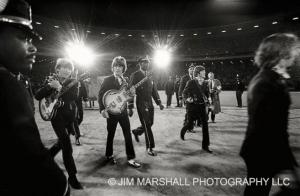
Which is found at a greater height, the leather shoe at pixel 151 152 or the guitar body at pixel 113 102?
the guitar body at pixel 113 102

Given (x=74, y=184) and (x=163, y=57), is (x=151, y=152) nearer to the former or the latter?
(x=74, y=184)

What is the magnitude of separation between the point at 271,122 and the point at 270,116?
→ 6 cm

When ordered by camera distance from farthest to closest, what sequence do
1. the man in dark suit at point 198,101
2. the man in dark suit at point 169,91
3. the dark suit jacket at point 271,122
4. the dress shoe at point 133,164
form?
1. the man in dark suit at point 169,91
2. the man in dark suit at point 198,101
3. the dress shoe at point 133,164
4. the dark suit jacket at point 271,122

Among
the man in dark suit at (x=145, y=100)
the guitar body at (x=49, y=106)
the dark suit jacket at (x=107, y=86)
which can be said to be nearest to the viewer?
the guitar body at (x=49, y=106)

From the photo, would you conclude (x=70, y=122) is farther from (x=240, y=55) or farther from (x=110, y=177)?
(x=240, y=55)

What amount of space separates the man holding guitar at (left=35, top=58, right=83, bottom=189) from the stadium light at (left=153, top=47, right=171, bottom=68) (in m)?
27.4

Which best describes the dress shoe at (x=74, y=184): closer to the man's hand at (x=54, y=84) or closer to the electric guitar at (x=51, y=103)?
the electric guitar at (x=51, y=103)

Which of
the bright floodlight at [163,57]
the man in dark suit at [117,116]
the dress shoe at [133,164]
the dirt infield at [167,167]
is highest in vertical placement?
the bright floodlight at [163,57]

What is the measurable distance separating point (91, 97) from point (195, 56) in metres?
20.5

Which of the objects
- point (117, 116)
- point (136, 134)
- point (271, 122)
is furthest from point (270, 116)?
point (136, 134)

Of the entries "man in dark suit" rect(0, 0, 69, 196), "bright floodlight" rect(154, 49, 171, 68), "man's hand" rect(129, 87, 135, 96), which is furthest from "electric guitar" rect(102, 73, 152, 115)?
"bright floodlight" rect(154, 49, 171, 68)

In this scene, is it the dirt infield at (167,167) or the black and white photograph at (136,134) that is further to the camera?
the dirt infield at (167,167)

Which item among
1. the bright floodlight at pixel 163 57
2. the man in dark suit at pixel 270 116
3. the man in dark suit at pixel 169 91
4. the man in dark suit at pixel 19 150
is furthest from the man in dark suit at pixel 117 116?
the bright floodlight at pixel 163 57

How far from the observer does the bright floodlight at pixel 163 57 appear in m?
31.3
